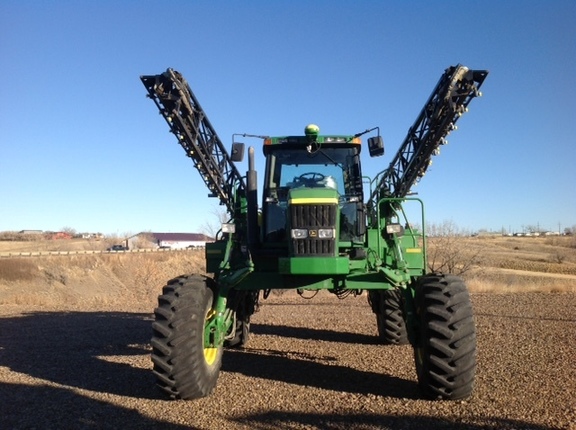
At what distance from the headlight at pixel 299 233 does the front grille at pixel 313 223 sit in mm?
36

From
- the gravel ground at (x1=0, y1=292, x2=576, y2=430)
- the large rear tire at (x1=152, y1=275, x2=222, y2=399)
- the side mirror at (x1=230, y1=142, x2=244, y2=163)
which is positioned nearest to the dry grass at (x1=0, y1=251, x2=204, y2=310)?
the gravel ground at (x1=0, y1=292, x2=576, y2=430)

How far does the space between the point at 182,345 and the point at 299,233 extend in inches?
70.3

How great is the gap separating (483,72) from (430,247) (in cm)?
1942

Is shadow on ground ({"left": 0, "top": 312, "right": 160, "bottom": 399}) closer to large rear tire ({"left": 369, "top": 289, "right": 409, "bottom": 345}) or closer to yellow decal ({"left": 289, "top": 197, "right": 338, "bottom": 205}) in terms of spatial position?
yellow decal ({"left": 289, "top": 197, "right": 338, "bottom": 205})

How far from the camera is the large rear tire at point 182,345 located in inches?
224

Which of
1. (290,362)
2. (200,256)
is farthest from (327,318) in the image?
(200,256)

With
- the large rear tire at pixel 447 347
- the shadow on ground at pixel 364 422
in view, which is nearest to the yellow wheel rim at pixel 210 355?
the shadow on ground at pixel 364 422

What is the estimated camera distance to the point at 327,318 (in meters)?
12.9

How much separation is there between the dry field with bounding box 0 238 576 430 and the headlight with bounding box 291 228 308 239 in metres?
1.75

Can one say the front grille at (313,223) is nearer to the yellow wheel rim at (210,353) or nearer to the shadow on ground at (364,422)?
the yellow wheel rim at (210,353)

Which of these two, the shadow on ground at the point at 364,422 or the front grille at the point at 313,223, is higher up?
the front grille at the point at 313,223

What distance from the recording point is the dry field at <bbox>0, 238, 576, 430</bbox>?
517cm

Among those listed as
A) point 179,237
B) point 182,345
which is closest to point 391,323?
point 182,345

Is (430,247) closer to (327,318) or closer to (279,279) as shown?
(327,318)
